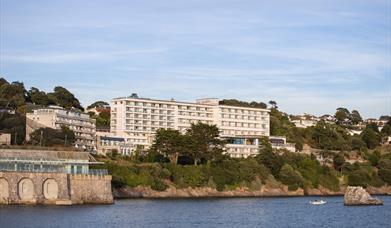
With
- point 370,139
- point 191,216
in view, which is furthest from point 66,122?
point 370,139

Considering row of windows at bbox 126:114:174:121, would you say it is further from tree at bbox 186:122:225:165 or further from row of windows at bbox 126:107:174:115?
tree at bbox 186:122:225:165

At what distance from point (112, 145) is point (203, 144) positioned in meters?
25.2

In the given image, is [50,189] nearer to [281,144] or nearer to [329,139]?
[281,144]

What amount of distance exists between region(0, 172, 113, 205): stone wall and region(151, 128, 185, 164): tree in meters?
34.0

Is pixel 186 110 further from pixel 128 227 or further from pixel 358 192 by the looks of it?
pixel 128 227

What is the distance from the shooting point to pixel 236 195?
11381 cm

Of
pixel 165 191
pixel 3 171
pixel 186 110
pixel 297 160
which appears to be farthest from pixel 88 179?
pixel 186 110

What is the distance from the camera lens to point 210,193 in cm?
11219

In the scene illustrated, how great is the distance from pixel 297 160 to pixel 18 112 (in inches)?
1985

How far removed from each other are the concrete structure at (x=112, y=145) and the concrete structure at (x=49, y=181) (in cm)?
5048

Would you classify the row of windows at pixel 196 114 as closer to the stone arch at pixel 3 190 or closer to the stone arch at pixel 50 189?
the stone arch at pixel 50 189

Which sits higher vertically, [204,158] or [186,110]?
[186,110]

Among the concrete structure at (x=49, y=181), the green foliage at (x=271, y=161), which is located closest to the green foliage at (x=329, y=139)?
the green foliage at (x=271, y=161)

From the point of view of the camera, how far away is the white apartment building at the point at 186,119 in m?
147
